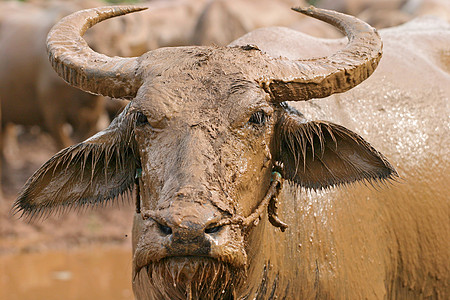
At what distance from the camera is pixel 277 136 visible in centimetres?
295

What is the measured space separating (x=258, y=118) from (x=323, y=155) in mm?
499

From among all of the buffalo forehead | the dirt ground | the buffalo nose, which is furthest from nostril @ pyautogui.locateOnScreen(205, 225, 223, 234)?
the dirt ground

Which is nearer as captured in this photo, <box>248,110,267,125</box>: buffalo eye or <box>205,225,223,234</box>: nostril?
<box>205,225,223,234</box>: nostril

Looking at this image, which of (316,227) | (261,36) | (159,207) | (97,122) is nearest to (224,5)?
(97,122)

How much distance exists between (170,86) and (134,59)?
374 millimetres

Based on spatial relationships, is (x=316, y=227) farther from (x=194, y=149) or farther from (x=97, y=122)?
(x=97, y=122)

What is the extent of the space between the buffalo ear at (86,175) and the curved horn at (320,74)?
72 cm

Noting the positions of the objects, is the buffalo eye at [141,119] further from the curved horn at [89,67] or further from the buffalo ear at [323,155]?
the buffalo ear at [323,155]

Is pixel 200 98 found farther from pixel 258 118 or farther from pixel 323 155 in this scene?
pixel 323 155

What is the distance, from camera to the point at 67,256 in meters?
8.50

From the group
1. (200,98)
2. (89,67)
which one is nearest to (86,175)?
(89,67)

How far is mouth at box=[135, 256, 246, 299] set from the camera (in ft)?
7.76

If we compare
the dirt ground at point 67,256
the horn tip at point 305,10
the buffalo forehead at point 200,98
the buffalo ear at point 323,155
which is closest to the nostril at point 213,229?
the buffalo forehead at point 200,98

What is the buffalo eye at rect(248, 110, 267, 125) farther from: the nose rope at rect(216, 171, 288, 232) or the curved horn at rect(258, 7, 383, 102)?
the nose rope at rect(216, 171, 288, 232)
